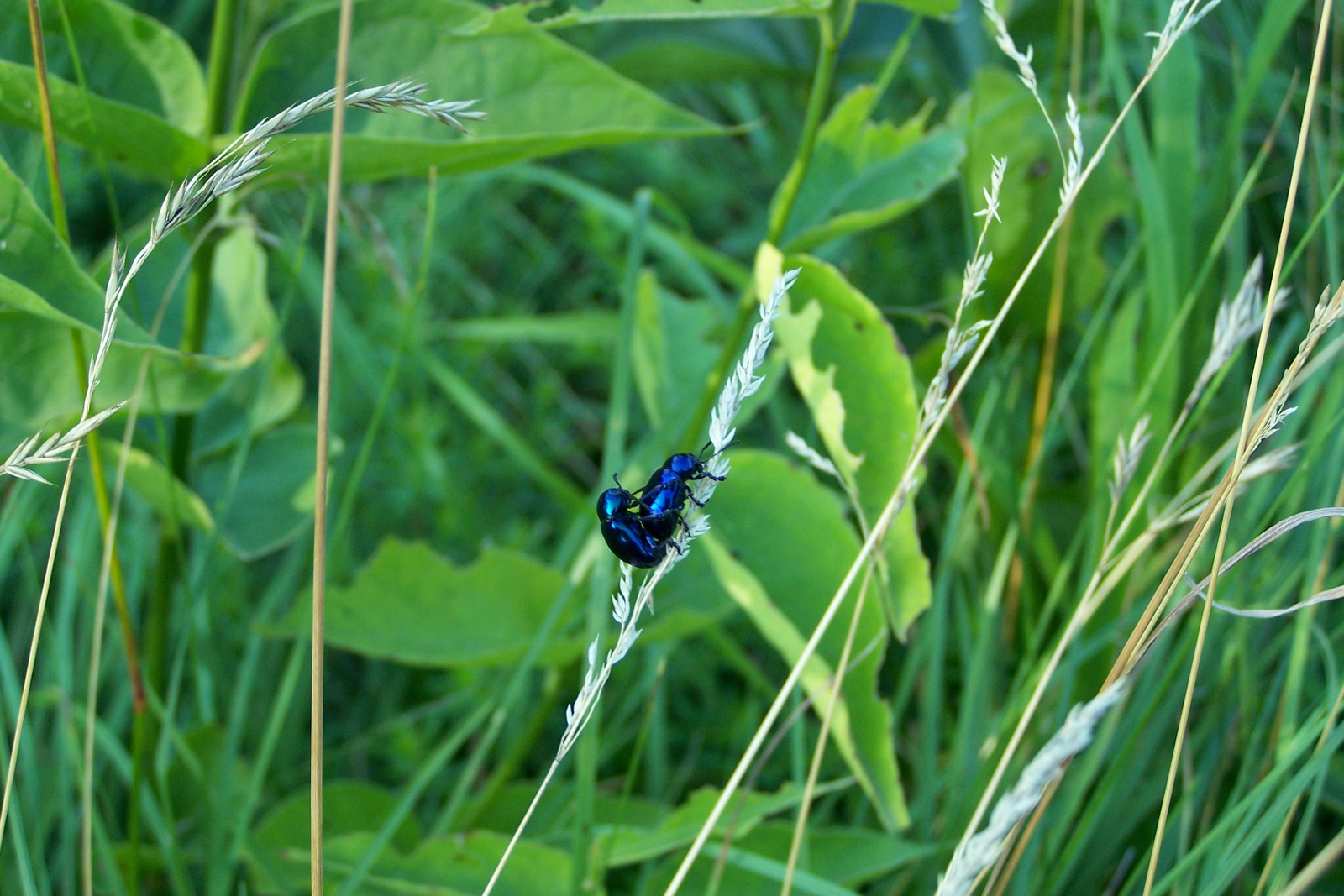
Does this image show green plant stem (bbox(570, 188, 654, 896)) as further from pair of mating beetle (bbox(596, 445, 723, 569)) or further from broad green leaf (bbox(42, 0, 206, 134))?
broad green leaf (bbox(42, 0, 206, 134))

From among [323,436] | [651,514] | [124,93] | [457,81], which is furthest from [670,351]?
[323,436]

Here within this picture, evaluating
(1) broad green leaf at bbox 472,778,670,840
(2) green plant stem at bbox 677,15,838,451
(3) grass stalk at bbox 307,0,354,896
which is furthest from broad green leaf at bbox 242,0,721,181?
(1) broad green leaf at bbox 472,778,670,840

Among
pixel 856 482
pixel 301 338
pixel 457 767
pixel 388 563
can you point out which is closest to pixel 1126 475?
pixel 856 482

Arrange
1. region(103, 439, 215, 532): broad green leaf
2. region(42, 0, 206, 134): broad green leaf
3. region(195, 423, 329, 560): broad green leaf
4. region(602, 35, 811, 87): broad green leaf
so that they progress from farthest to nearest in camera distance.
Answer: region(602, 35, 811, 87): broad green leaf → region(195, 423, 329, 560): broad green leaf → region(103, 439, 215, 532): broad green leaf → region(42, 0, 206, 134): broad green leaf

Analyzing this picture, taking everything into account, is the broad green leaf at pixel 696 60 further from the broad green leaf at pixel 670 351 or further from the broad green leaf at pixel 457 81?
the broad green leaf at pixel 457 81

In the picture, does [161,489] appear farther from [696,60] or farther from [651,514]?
[696,60]

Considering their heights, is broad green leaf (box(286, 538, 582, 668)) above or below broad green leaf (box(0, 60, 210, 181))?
below

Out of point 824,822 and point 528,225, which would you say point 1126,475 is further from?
point 528,225
